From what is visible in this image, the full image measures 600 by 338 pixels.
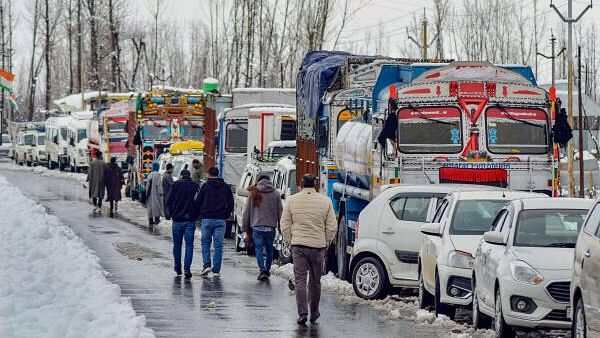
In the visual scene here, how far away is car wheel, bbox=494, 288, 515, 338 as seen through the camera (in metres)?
13.4

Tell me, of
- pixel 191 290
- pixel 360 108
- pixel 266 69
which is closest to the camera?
pixel 191 290

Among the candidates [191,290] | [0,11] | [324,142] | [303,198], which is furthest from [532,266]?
[0,11]

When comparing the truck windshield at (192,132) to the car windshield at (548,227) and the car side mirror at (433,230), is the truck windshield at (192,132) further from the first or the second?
the car windshield at (548,227)

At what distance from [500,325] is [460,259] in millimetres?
2491

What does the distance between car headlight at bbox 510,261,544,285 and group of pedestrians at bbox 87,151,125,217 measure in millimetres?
28657

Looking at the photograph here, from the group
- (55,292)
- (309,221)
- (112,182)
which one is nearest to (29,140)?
(112,182)

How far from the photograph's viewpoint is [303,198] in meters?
15.9

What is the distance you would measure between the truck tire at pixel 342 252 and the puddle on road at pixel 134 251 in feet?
16.0

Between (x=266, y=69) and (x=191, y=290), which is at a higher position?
(x=266, y=69)

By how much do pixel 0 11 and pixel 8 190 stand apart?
6427cm

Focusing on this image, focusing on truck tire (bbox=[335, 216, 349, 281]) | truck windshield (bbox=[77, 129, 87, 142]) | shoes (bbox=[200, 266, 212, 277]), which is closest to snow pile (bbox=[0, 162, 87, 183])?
truck windshield (bbox=[77, 129, 87, 142])

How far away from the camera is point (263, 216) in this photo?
72.1 feet

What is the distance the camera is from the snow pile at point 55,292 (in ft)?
43.9

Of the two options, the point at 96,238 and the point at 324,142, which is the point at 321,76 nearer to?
the point at 324,142
